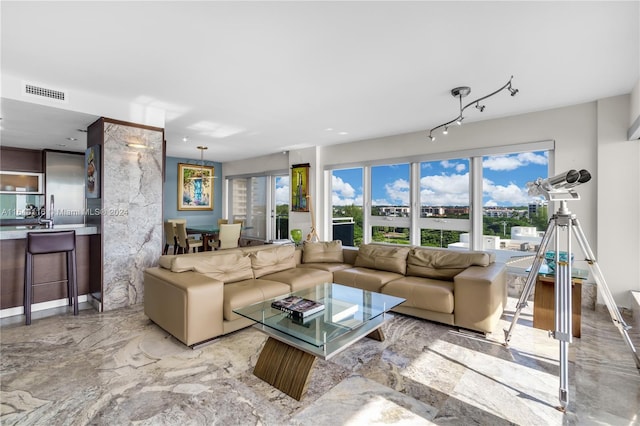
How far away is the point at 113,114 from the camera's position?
3.73m

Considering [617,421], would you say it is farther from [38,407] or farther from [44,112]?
[44,112]

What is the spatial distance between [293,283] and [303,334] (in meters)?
1.38

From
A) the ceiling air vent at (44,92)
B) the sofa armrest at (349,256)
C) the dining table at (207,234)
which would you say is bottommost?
the sofa armrest at (349,256)

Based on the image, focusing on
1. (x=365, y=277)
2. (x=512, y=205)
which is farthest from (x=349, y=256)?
(x=512, y=205)

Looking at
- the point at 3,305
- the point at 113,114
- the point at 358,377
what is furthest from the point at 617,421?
the point at 3,305

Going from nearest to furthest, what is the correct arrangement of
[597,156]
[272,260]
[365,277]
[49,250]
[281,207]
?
[49,250] → [597,156] → [365,277] → [272,260] → [281,207]

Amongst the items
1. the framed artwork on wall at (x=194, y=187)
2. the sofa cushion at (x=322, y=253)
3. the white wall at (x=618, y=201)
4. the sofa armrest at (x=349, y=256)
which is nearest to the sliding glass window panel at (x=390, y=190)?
the sofa armrest at (x=349, y=256)

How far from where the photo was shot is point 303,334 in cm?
214

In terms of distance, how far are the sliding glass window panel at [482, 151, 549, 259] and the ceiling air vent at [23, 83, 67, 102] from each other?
5.50 meters

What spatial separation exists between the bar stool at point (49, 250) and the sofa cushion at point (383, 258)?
3.62 m

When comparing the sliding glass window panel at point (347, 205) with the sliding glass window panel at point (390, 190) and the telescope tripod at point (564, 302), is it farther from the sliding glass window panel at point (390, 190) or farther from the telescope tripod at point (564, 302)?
the telescope tripod at point (564, 302)

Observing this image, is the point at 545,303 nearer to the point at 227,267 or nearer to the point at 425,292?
the point at 425,292

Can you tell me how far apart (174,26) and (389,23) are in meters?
1.54

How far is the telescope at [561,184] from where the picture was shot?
1954 mm
